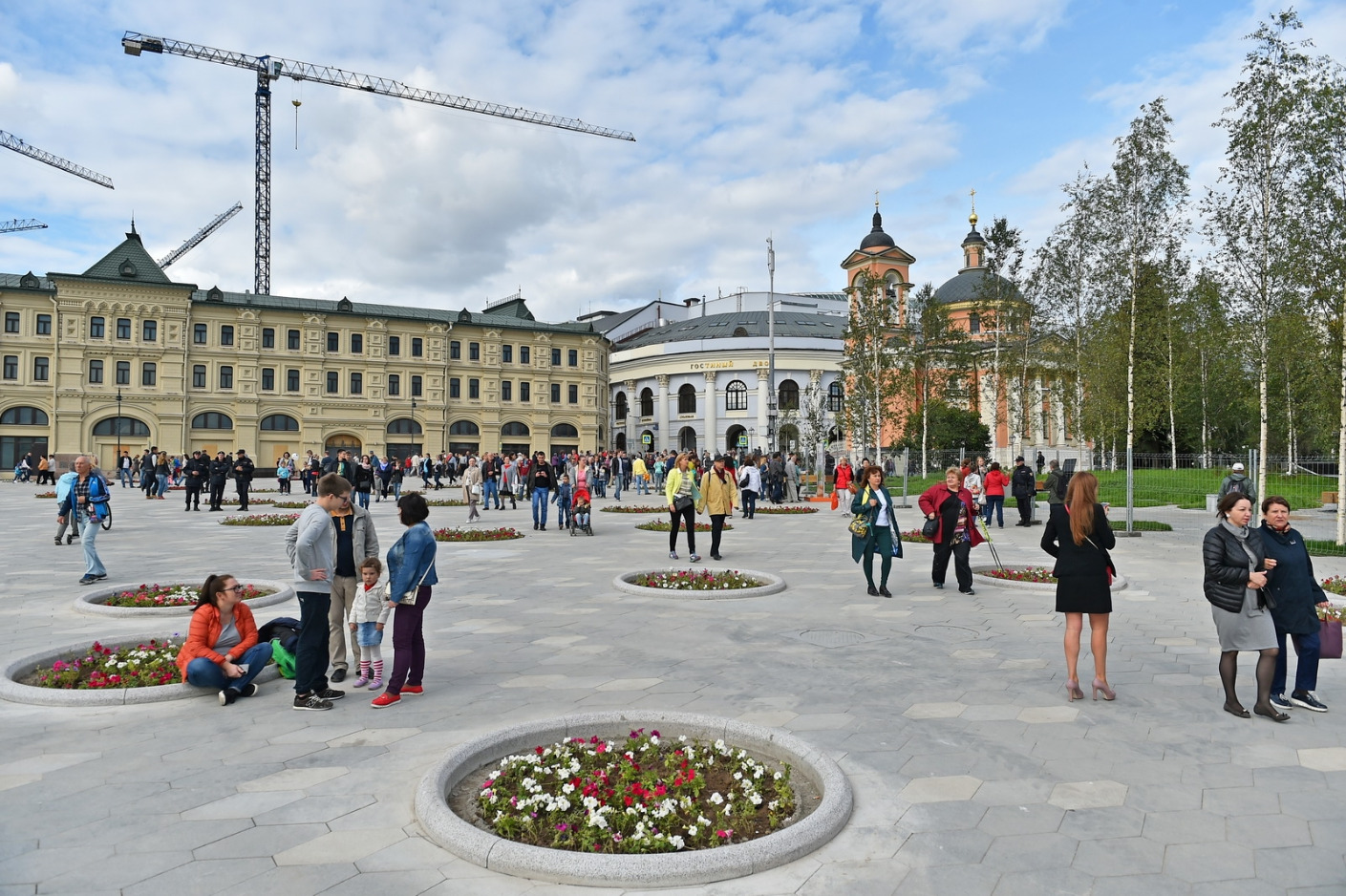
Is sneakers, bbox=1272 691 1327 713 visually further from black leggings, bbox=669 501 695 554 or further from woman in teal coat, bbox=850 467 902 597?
black leggings, bbox=669 501 695 554

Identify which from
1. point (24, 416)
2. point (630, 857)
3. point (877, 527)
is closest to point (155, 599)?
point (630, 857)

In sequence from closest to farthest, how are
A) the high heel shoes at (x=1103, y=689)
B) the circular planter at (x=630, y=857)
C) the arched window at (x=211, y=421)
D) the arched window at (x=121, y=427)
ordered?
the circular planter at (x=630, y=857), the high heel shoes at (x=1103, y=689), the arched window at (x=121, y=427), the arched window at (x=211, y=421)

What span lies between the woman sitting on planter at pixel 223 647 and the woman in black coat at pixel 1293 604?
307 inches

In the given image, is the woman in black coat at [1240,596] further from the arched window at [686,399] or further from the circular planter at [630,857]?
the arched window at [686,399]

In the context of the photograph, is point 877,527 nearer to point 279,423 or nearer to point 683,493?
point 683,493

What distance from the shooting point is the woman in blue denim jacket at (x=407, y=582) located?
599 cm

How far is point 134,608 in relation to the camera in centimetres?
902

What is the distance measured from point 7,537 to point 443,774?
18.2 m

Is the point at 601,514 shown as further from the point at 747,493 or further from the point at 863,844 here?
the point at 863,844

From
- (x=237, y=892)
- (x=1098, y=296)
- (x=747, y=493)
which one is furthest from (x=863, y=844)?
(x=1098, y=296)

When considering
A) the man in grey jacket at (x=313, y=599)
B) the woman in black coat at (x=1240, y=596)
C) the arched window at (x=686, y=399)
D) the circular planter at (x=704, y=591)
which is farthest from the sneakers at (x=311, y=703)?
the arched window at (x=686, y=399)

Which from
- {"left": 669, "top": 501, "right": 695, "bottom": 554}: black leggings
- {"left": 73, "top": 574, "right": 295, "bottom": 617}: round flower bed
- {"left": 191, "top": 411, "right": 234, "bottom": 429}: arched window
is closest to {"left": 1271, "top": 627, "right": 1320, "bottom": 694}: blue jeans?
{"left": 669, "top": 501, "right": 695, "bottom": 554}: black leggings

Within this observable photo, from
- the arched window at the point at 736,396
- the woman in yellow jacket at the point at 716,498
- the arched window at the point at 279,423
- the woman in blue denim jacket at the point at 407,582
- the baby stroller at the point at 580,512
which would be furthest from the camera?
the arched window at the point at 736,396

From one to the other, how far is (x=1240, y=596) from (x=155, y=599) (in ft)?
35.9
